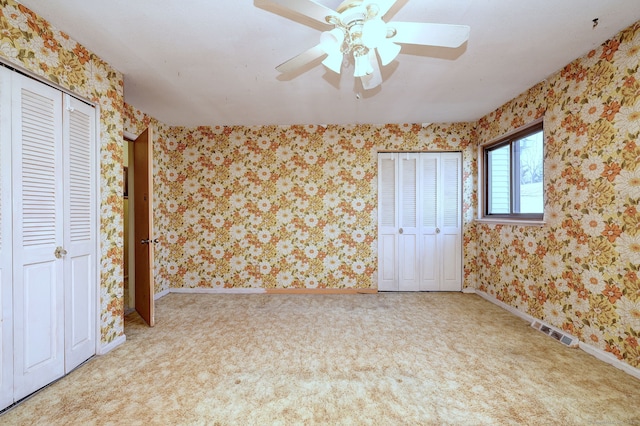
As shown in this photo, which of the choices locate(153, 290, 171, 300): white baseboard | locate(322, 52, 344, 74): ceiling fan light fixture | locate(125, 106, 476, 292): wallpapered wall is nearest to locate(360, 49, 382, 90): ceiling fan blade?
locate(322, 52, 344, 74): ceiling fan light fixture

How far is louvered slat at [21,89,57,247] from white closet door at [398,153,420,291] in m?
3.65

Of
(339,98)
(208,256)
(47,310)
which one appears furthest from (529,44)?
(208,256)

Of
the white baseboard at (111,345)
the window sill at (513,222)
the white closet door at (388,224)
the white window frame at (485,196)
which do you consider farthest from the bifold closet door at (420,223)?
the white baseboard at (111,345)

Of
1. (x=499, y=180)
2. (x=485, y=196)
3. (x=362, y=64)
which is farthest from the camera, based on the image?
(x=485, y=196)

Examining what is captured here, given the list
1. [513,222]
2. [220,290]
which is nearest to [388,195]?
[513,222]

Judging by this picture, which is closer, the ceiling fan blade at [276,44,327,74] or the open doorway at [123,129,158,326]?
the ceiling fan blade at [276,44,327,74]

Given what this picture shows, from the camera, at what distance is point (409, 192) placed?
13.0 ft

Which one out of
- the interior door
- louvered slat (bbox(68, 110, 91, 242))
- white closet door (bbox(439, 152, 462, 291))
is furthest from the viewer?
white closet door (bbox(439, 152, 462, 291))

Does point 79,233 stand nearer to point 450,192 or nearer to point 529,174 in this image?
point 450,192

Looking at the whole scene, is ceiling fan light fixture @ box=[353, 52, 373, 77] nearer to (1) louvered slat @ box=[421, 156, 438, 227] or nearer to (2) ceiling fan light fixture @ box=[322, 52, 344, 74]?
(2) ceiling fan light fixture @ box=[322, 52, 344, 74]

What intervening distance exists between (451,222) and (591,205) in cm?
179

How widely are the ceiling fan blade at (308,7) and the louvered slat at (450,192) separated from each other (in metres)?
3.19

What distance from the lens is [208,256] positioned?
4.01m

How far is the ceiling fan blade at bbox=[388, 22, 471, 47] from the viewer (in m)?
1.33
